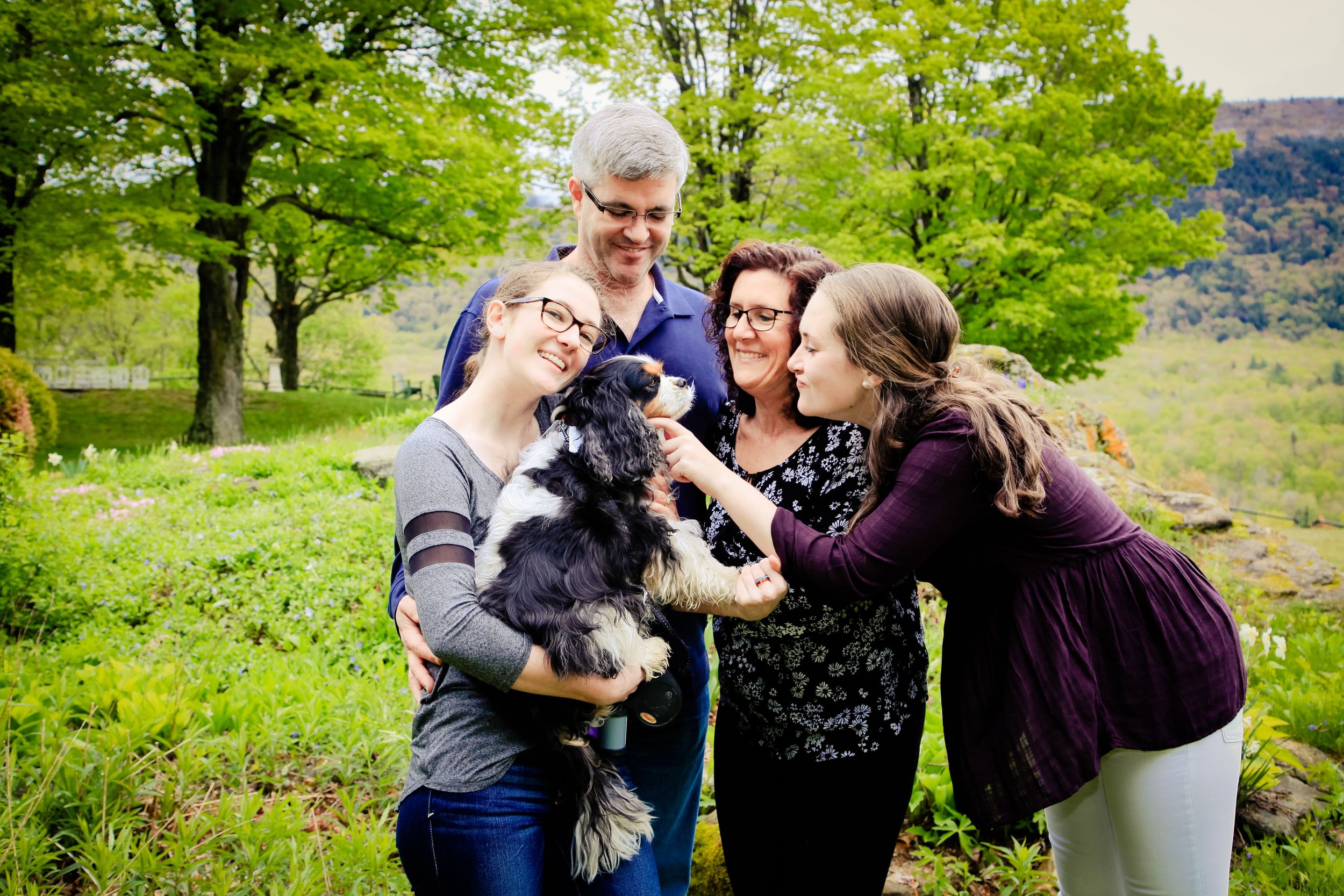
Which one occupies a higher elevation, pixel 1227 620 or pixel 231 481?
pixel 1227 620

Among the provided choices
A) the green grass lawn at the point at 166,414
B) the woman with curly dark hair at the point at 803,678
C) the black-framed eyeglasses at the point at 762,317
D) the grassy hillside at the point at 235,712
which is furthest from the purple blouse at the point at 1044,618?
the green grass lawn at the point at 166,414

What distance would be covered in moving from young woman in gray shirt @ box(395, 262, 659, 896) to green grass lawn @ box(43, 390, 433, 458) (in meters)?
12.9

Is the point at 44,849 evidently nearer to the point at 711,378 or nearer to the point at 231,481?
the point at 711,378

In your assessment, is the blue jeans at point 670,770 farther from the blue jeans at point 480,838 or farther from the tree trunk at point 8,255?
the tree trunk at point 8,255

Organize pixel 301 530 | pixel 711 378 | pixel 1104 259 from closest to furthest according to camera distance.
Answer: pixel 711 378 → pixel 301 530 → pixel 1104 259

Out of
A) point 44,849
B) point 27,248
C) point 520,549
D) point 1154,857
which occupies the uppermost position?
point 27,248

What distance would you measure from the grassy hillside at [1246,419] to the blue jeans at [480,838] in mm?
13078

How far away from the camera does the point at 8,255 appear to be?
41.2ft

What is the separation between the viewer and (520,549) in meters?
2.03

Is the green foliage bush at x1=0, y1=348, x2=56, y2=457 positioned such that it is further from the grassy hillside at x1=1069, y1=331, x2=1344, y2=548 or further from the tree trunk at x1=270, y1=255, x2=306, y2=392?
the grassy hillside at x1=1069, y1=331, x2=1344, y2=548

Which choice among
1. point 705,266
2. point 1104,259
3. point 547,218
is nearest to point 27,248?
point 547,218

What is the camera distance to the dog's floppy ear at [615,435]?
2.23 m

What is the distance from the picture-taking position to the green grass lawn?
51.3ft

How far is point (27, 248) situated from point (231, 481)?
296 inches
